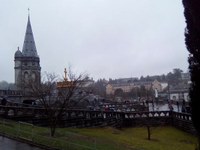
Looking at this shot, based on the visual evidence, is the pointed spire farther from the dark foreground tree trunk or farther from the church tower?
the dark foreground tree trunk

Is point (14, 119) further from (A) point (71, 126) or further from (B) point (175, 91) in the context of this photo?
(B) point (175, 91)

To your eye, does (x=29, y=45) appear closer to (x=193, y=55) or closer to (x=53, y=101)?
(x=53, y=101)

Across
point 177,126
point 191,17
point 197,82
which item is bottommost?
point 177,126

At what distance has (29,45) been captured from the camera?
112m

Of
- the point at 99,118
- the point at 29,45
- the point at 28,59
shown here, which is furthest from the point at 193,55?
the point at 29,45

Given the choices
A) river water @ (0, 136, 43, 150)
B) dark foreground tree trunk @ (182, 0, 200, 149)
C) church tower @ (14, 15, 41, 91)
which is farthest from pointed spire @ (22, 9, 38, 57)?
dark foreground tree trunk @ (182, 0, 200, 149)

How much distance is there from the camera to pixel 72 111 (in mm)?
37844


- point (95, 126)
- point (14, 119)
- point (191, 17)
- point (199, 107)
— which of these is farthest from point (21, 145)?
point (95, 126)

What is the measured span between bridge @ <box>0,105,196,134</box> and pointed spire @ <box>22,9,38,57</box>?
63.4 metres

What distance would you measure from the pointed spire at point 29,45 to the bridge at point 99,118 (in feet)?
208

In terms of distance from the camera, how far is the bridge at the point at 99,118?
32906 millimetres

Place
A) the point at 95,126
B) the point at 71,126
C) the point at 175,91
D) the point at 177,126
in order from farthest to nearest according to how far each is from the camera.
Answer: the point at 175,91
the point at 177,126
the point at 95,126
the point at 71,126

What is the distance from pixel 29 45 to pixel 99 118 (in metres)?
73.5

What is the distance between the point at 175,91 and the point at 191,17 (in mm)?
131050
